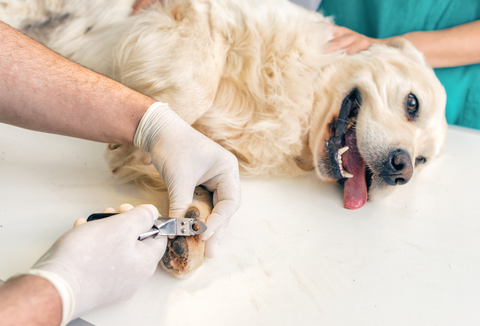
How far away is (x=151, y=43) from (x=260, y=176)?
0.82m

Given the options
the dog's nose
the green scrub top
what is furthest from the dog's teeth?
the green scrub top

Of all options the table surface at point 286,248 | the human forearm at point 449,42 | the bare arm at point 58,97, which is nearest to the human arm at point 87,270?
the table surface at point 286,248

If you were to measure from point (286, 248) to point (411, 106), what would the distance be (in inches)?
40.1

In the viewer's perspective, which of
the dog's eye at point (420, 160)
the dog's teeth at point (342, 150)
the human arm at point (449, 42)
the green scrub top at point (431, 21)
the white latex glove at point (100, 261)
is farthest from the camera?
the green scrub top at point (431, 21)

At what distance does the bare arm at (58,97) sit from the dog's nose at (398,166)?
1100 mm

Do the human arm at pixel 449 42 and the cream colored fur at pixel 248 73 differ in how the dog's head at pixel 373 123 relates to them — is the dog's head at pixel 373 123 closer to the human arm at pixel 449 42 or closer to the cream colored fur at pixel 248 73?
the cream colored fur at pixel 248 73

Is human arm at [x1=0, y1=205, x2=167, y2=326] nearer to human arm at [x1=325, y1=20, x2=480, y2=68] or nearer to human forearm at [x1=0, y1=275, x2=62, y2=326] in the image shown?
human forearm at [x1=0, y1=275, x2=62, y2=326]

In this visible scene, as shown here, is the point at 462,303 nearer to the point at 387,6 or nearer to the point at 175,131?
the point at 175,131

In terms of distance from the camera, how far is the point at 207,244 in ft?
3.41

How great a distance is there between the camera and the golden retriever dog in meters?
1.39

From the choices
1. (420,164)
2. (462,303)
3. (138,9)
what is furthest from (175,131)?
(420,164)

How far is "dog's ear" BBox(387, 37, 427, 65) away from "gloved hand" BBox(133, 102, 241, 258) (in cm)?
136

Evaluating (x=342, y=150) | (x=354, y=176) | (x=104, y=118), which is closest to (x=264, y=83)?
(x=342, y=150)

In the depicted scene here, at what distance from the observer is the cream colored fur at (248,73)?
138 centimetres
